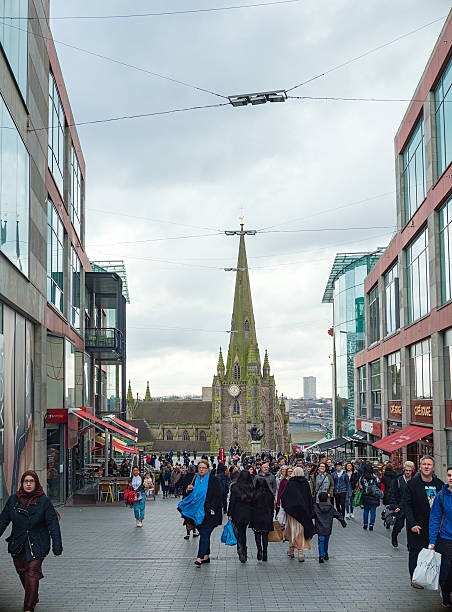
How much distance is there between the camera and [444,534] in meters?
8.80

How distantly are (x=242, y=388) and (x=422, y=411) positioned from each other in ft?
343

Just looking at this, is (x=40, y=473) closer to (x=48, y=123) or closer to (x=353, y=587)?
(x=48, y=123)

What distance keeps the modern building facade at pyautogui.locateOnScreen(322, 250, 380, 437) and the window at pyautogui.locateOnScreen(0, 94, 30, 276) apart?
40120 mm

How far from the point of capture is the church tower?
12850cm

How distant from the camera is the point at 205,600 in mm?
9266

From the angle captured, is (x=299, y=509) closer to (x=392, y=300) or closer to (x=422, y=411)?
(x=422, y=411)

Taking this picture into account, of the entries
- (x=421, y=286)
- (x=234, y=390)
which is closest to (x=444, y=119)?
(x=421, y=286)

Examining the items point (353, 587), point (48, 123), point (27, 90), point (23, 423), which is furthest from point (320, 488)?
point (48, 123)

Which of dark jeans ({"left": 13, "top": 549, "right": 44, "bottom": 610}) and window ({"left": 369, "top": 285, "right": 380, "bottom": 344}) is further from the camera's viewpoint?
window ({"left": 369, "top": 285, "right": 380, "bottom": 344})

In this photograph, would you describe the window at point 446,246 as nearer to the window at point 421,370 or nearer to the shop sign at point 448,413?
the shop sign at point 448,413

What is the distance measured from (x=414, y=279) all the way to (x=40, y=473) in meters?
15.8

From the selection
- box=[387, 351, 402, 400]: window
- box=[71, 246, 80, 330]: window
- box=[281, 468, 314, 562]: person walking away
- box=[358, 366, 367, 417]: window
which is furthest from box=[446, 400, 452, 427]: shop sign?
box=[358, 366, 367, 417]: window

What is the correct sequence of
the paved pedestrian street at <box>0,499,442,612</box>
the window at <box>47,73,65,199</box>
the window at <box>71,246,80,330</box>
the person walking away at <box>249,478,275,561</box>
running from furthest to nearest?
the window at <box>71,246,80,330</box> → the window at <box>47,73,65,199</box> → the person walking away at <box>249,478,275,561</box> → the paved pedestrian street at <box>0,499,442,612</box>

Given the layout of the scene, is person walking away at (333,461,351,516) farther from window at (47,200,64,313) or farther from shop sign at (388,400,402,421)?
shop sign at (388,400,402,421)
